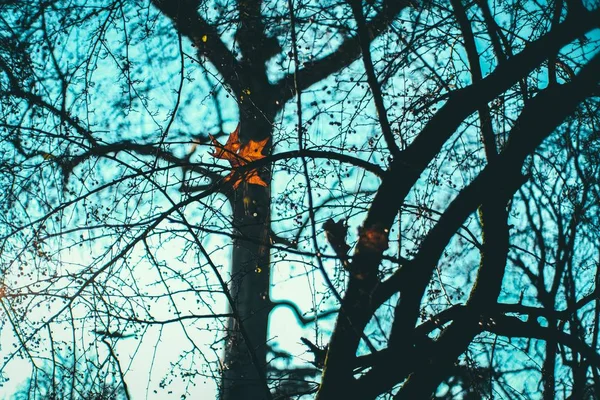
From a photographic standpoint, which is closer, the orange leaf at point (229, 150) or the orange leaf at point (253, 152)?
the orange leaf at point (229, 150)

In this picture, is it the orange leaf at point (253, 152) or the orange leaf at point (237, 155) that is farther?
the orange leaf at point (253, 152)

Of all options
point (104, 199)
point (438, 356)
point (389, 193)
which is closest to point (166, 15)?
point (104, 199)

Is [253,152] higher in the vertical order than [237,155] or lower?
higher

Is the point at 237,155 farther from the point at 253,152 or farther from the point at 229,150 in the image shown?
the point at 253,152

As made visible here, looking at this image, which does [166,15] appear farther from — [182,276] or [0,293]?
[0,293]

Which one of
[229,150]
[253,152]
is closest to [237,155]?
[229,150]

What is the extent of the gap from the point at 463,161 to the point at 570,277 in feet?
3.58

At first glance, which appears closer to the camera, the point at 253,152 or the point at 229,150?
the point at 229,150

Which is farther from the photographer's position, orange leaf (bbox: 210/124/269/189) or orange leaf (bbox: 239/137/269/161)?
orange leaf (bbox: 239/137/269/161)

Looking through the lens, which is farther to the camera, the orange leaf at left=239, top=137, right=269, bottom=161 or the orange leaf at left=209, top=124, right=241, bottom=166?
the orange leaf at left=239, top=137, right=269, bottom=161

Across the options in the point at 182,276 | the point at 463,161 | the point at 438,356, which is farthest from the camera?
the point at 463,161

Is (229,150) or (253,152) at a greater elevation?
(253,152)

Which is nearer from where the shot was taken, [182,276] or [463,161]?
[182,276]

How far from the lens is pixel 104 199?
141 inches
